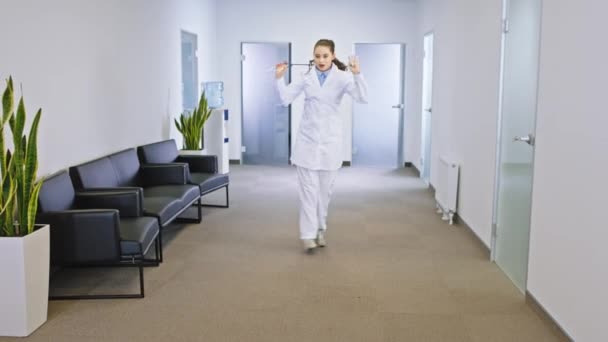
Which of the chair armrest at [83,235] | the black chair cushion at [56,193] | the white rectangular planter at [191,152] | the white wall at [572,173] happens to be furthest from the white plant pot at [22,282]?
the white rectangular planter at [191,152]

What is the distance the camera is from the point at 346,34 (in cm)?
900

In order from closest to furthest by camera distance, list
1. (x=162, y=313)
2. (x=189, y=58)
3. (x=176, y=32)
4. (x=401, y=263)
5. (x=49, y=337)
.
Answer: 1. (x=49, y=337)
2. (x=162, y=313)
3. (x=401, y=263)
4. (x=176, y=32)
5. (x=189, y=58)

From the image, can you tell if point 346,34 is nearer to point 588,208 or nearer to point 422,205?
point 422,205

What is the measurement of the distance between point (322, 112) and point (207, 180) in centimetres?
151

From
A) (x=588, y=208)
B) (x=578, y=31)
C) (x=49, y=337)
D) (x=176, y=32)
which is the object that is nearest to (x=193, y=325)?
(x=49, y=337)

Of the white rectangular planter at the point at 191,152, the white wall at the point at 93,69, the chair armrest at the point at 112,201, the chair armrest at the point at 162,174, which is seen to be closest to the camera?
the white wall at the point at 93,69

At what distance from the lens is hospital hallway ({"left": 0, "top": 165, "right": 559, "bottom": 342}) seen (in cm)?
307

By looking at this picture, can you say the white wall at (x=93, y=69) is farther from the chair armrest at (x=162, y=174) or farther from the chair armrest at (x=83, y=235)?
the chair armrest at (x=83, y=235)

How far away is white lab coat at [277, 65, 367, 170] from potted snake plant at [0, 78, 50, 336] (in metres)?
1.88

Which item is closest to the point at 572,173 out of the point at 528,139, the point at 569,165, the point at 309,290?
the point at 569,165

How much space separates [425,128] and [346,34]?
6.36 ft

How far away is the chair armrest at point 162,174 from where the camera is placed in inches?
201

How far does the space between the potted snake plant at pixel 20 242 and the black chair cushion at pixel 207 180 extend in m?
2.25

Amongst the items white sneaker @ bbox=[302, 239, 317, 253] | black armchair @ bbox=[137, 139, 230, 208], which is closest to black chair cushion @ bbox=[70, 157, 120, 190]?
black armchair @ bbox=[137, 139, 230, 208]
